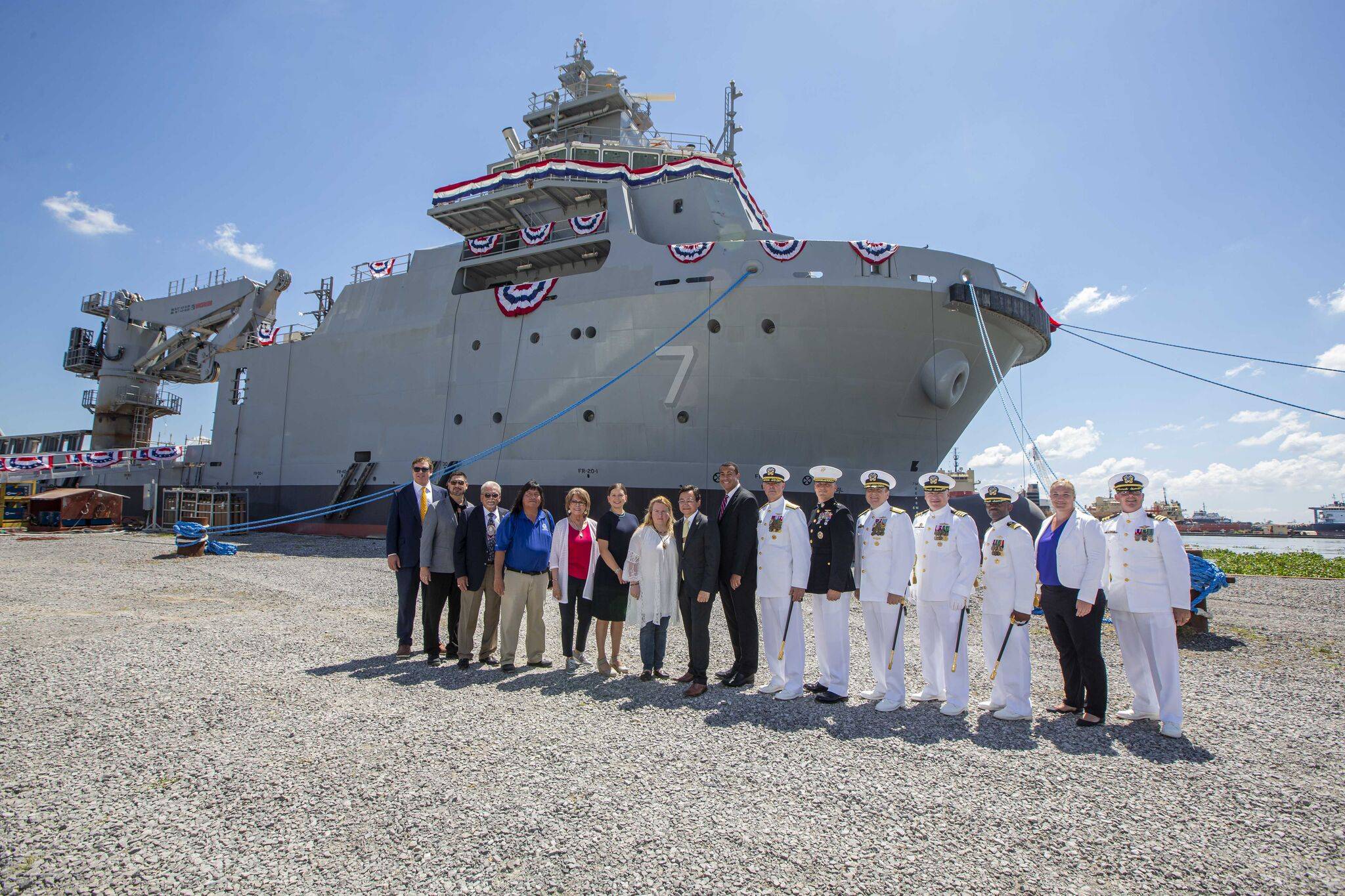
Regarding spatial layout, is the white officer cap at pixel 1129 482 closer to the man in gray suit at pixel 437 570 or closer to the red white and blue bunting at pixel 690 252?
the man in gray suit at pixel 437 570

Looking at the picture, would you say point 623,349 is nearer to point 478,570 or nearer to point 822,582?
point 478,570

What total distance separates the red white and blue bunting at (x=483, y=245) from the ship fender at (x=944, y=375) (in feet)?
33.7

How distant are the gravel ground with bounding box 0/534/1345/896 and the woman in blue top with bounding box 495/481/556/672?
13.1 inches

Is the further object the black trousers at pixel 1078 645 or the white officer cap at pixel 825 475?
the white officer cap at pixel 825 475

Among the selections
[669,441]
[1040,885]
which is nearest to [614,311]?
[669,441]

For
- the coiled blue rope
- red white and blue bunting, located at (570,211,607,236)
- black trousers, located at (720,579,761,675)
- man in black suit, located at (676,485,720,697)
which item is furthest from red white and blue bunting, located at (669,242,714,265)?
black trousers, located at (720,579,761,675)

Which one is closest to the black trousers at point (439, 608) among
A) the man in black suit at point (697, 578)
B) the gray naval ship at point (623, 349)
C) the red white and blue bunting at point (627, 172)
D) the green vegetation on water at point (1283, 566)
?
the man in black suit at point (697, 578)

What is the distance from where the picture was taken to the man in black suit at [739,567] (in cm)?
495

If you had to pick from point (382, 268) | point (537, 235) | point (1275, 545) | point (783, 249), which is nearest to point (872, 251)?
point (783, 249)

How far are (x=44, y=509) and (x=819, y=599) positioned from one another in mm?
25164

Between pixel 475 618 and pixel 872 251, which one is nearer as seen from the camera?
pixel 475 618

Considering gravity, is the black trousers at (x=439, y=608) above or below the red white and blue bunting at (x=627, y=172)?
below

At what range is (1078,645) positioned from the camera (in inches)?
169

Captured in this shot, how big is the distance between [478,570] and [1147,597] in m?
4.82
